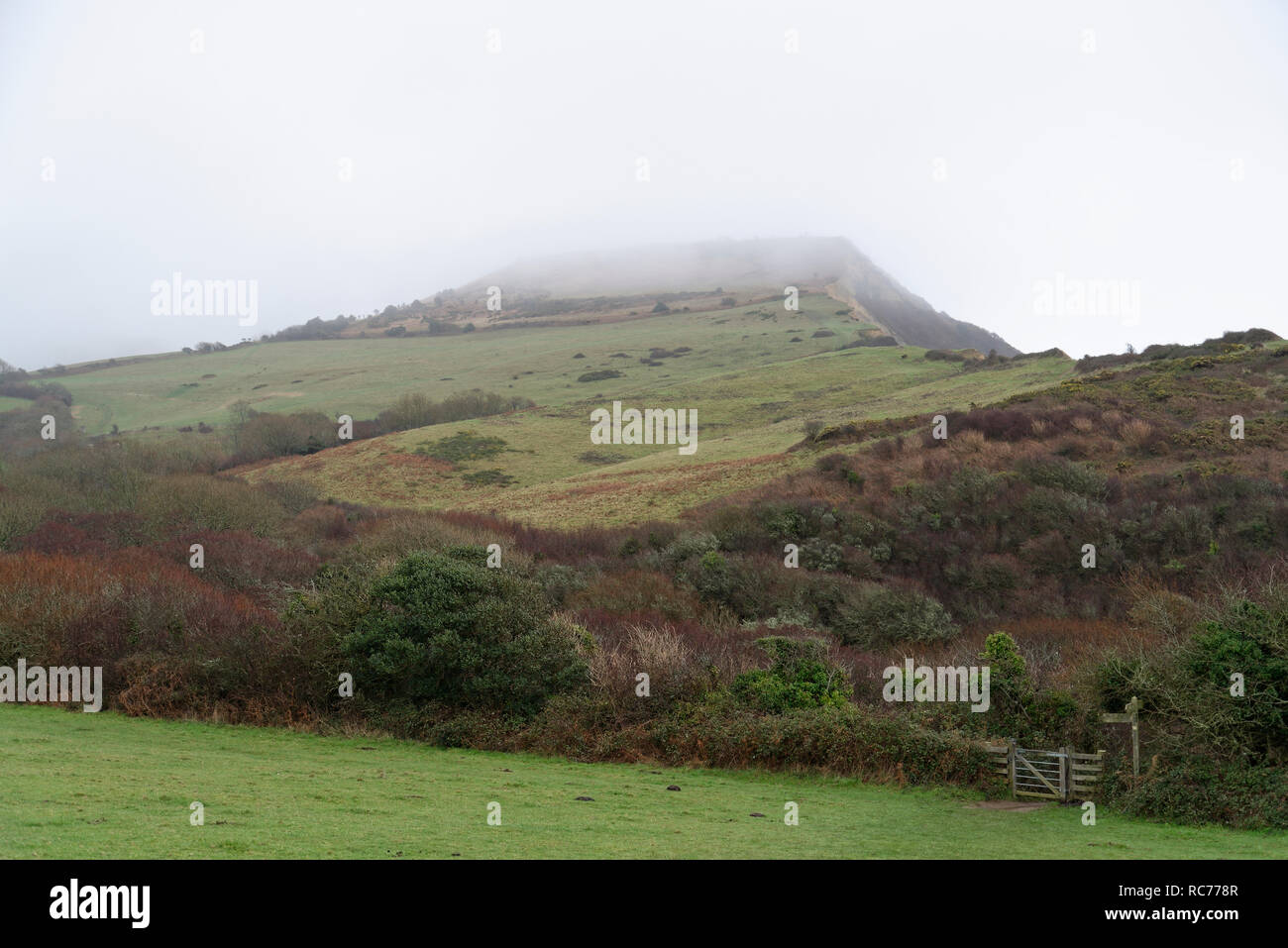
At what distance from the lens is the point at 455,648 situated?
2641cm

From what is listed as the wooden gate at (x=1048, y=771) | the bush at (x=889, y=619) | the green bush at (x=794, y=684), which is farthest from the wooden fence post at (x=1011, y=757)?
the bush at (x=889, y=619)

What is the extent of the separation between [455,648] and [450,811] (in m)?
11.3

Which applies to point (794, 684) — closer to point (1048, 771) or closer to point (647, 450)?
point (1048, 771)

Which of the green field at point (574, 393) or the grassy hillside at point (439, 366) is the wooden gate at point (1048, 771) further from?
the grassy hillside at point (439, 366)

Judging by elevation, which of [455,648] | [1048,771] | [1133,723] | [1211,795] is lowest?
[1048,771]

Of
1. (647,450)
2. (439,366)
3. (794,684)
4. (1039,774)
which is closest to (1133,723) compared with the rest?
(1039,774)

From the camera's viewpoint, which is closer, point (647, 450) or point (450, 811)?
point (450, 811)

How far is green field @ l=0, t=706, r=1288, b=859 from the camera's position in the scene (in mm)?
11828

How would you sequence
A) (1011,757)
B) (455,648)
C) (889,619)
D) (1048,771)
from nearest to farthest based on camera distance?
(1048,771)
(1011,757)
(455,648)
(889,619)

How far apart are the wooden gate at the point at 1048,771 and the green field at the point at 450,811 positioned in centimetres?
79

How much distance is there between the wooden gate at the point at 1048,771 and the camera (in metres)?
19.9

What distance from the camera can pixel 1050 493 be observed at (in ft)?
152
